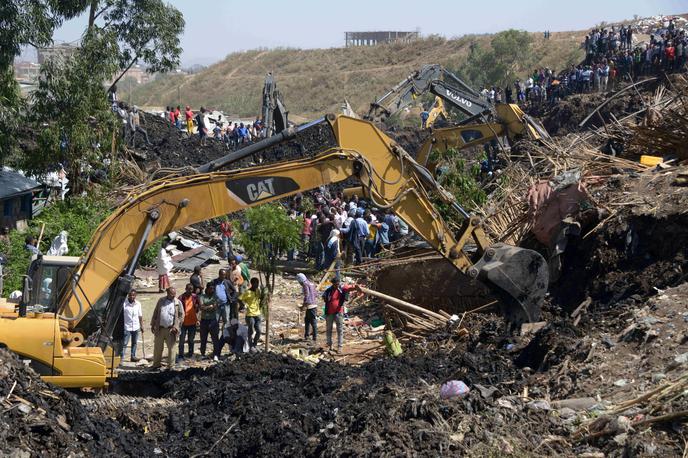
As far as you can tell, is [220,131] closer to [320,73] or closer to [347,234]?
[347,234]

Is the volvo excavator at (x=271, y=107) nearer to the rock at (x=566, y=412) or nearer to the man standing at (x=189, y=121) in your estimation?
the man standing at (x=189, y=121)

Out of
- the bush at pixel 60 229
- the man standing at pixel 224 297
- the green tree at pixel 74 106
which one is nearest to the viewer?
the man standing at pixel 224 297

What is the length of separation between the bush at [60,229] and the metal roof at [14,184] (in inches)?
36.7

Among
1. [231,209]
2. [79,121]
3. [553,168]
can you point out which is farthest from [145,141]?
[231,209]

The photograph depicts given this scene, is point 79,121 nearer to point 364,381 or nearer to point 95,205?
point 95,205

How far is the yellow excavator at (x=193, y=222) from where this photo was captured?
39.8 ft

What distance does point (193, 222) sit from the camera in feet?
43.5

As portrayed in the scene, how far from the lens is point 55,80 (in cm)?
2441

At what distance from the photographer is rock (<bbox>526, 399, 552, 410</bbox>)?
438 inches

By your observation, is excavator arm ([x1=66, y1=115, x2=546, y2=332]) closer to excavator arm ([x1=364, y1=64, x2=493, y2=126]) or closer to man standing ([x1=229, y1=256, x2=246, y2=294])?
man standing ([x1=229, y1=256, x2=246, y2=294])

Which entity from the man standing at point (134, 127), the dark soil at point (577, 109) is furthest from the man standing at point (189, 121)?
the dark soil at point (577, 109)

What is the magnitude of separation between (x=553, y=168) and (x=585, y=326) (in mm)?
5335

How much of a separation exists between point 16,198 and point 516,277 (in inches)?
610

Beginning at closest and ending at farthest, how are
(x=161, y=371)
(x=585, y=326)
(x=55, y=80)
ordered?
(x=585, y=326) < (x=161, y=371) < (x=55, y=80)
